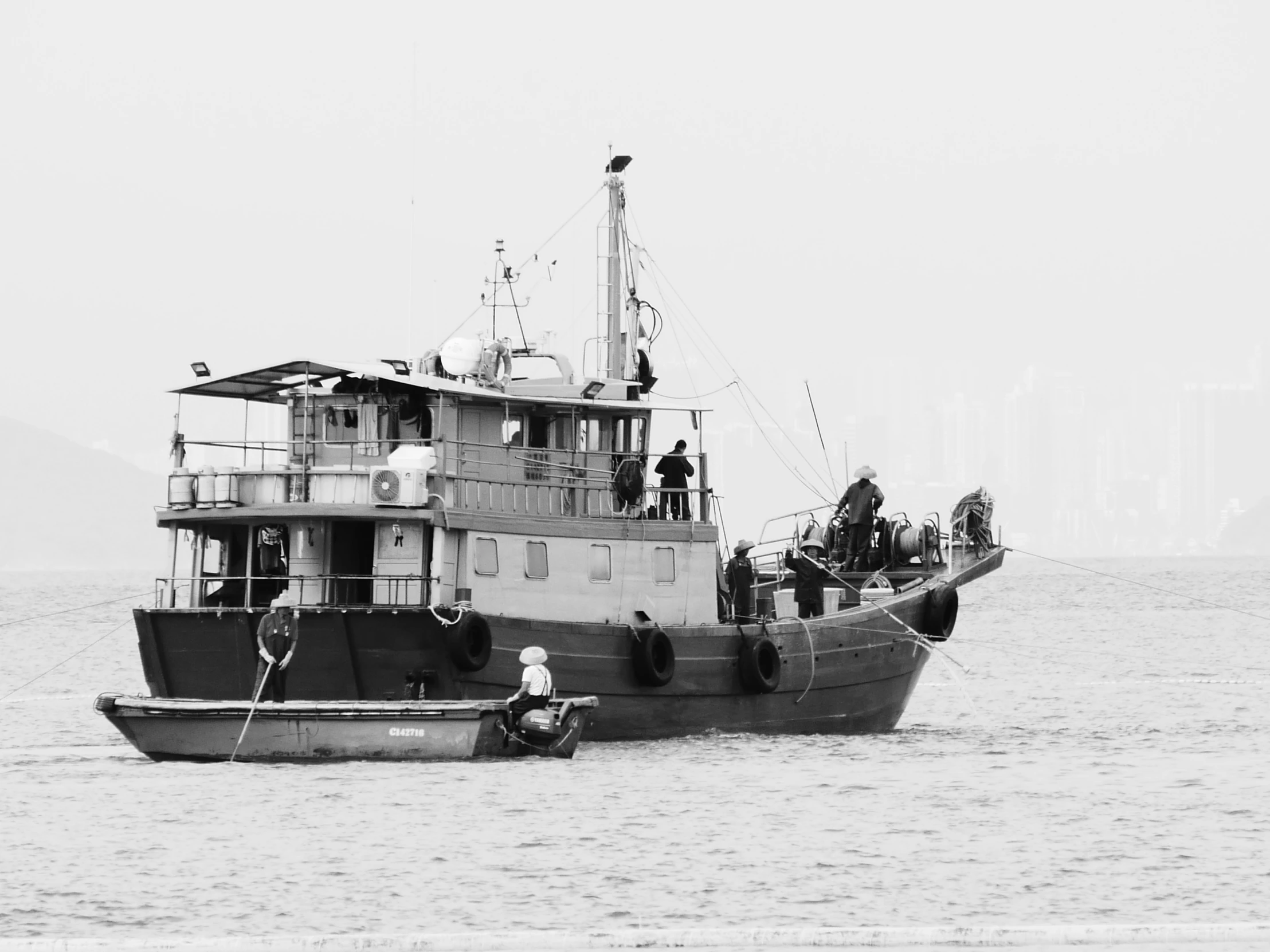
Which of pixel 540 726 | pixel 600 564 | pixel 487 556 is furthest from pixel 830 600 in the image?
pixel 540 726

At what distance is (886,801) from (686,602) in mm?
5629

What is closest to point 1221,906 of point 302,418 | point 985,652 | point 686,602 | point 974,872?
point 974,872

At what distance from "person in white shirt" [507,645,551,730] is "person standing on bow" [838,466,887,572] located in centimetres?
886

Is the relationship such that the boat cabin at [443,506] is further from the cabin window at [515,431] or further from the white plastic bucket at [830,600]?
the white plastic bucket at [830,600]

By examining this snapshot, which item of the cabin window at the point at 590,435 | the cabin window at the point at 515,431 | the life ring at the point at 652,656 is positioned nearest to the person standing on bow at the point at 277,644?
the cabin window at the point at 515,431

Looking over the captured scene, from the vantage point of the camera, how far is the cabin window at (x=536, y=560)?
27.2m

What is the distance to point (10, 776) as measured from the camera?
27.1 meters

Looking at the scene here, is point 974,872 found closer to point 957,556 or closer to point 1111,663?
point 957,556

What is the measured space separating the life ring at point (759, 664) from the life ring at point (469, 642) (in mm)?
4496

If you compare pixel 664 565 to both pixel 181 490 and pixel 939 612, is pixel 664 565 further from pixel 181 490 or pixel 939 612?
pixel 181 490

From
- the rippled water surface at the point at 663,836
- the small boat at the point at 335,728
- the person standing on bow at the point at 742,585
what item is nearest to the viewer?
the rippled water surface at the point at 663,836

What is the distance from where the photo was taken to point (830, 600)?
3142 centimetres

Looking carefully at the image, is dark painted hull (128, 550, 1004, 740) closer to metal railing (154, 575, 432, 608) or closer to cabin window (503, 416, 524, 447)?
metal railing (154, 575, 432, 608)

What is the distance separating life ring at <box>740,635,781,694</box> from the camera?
28859 millimetres
